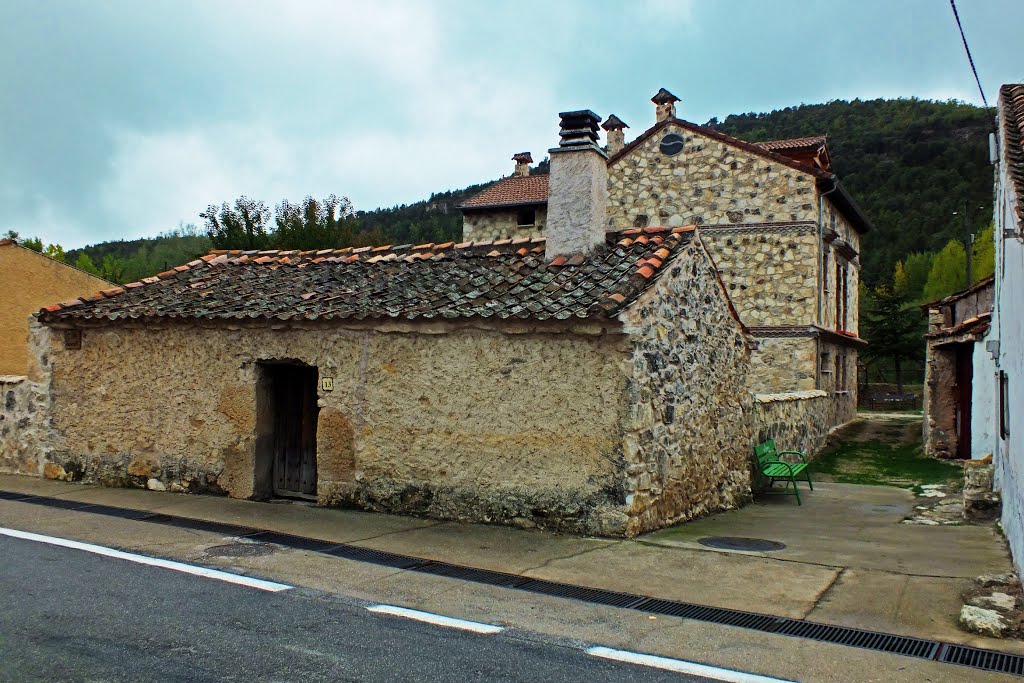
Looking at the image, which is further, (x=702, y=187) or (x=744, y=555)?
(x=702, y=187)

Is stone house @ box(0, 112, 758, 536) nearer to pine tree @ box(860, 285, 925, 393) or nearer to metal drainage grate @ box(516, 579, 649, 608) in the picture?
metal drainage grate @ box(516, 579, 649, 608)

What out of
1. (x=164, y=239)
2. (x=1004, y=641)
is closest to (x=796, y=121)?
(x=164, y=239)

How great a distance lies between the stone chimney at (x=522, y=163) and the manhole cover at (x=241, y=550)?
2918cm

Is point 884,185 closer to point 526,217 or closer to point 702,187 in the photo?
point 526,217

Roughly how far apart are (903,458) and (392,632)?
47.7 ft

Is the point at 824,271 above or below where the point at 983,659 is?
above

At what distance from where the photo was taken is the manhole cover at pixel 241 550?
6913mm

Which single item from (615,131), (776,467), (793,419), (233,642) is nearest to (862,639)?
(233,642)

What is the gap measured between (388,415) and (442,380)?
78 cm

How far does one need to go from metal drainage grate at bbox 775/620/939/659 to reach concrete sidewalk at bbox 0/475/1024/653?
0.15 meters

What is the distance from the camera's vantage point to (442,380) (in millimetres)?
8586

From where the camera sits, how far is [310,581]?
19.9ft

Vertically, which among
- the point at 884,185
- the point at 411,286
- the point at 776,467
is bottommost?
the point at 776,467

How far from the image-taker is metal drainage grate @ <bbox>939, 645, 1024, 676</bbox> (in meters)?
4.40
